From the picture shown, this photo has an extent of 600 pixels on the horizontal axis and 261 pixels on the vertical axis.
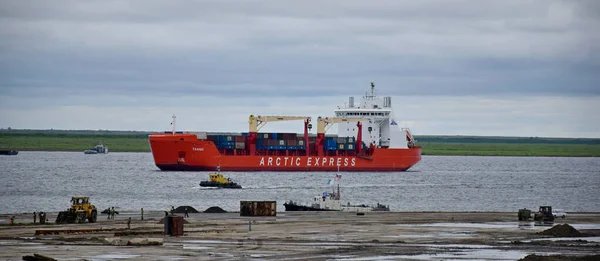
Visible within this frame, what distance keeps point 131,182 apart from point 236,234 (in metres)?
72.4

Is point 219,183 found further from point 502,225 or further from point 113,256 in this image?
point 113,256

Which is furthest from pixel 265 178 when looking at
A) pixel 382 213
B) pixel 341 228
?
pixel 341 228

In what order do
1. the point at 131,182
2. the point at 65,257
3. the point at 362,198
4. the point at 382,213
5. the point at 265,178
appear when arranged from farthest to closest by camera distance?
the point at 265,178
the point at 131,182
the point at 362,198
the point at 382,213
the point at 65,257

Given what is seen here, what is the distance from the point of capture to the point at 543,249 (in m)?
39.0

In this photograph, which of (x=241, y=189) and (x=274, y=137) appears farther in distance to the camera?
(x=274, y=137)

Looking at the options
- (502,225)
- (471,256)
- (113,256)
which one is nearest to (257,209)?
(502,225)

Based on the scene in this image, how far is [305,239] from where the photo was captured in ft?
138

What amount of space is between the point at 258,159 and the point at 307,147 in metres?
8.73

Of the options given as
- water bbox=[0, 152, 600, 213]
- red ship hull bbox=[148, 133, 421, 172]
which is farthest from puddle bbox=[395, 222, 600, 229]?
red ship hull bbox=[148, 133, 421, 172]

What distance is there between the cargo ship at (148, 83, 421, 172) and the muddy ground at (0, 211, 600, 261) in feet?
259

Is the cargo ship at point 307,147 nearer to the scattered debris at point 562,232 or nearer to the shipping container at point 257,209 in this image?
the shipping container at point 257,209

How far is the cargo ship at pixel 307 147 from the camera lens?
444 feet

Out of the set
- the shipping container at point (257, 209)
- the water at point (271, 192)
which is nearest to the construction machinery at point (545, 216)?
the shipping container at point (257, 209)

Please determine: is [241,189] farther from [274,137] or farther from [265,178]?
[274,137]
